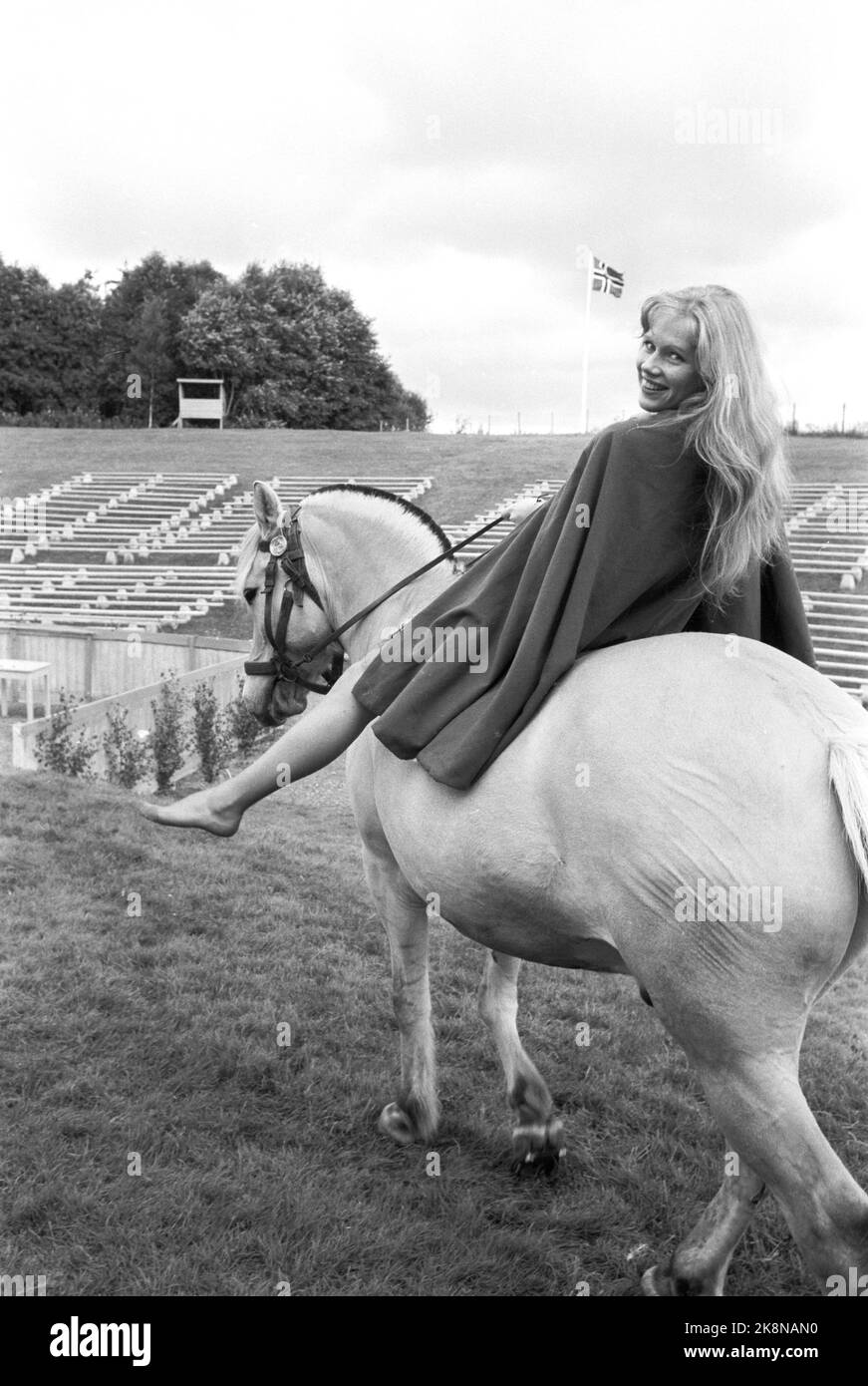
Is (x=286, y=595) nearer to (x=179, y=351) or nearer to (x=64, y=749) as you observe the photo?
(x=64, y=749)

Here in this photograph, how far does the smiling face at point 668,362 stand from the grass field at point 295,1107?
111 inches

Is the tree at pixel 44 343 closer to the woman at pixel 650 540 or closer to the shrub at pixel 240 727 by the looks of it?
the shrub at pixel 240 727

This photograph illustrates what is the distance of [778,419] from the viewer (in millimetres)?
2809

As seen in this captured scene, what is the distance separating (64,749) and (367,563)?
25.1 feet

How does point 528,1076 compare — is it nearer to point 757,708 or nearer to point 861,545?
point 757,708

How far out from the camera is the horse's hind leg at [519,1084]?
4125 millimetres

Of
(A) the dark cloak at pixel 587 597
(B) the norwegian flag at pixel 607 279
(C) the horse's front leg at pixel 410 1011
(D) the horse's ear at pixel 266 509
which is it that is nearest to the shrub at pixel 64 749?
(D) the horse's ear at pixel 266 509

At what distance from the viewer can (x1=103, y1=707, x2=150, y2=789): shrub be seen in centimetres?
1100

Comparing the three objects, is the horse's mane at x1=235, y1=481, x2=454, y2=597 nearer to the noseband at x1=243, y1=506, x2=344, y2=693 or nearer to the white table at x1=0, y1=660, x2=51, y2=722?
the noseband at x1=243, y1=506, x2=344, y2=693

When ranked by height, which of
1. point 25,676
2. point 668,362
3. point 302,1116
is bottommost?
point 302,1116

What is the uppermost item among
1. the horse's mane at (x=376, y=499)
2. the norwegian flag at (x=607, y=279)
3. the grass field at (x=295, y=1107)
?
the norwegian flag at (x=607, y=279)

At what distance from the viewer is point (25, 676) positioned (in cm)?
1375

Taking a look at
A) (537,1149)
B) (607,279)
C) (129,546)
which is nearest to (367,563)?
(537,1149)

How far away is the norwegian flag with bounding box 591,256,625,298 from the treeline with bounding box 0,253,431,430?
2388 centimetres
